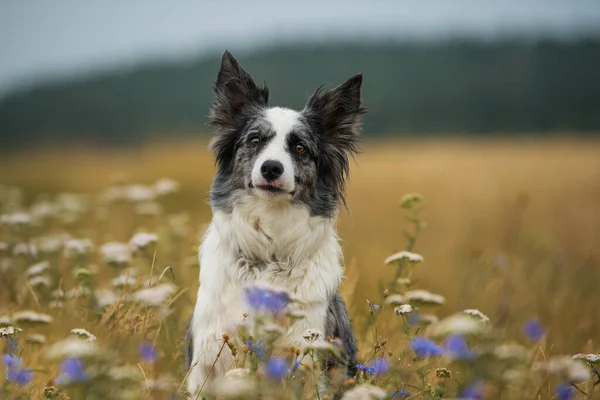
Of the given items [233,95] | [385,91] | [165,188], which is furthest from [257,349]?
[385,91]

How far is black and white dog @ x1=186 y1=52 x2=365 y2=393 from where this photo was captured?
4.47m

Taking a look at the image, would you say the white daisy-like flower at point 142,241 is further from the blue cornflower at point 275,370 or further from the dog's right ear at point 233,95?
the blue cornflower at point 275,370

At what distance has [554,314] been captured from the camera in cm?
793

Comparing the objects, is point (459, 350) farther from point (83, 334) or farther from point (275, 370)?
point (83, 334)

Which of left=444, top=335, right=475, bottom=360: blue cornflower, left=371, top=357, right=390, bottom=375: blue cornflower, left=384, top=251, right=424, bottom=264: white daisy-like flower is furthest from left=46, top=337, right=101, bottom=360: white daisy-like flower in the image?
left=384, top=251, right=424, bottom=264: white daisy-like flower

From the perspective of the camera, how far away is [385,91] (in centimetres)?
9500

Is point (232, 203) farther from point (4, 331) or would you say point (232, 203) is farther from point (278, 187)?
point (4, 331)

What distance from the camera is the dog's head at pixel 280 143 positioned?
482cm

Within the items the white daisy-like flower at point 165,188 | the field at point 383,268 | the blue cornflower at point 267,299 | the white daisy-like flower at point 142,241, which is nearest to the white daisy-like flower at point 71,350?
the field at point 383,268

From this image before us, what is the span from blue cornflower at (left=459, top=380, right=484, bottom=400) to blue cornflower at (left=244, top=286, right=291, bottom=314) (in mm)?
840

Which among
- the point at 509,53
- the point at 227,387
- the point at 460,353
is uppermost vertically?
the point at 509,53

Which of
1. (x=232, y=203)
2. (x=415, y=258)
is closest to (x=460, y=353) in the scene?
(x=415, y=258)

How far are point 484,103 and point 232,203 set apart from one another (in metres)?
82.8

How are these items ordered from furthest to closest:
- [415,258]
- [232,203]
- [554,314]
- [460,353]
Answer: [554,314], [232,203], [415,258], [460,353]
